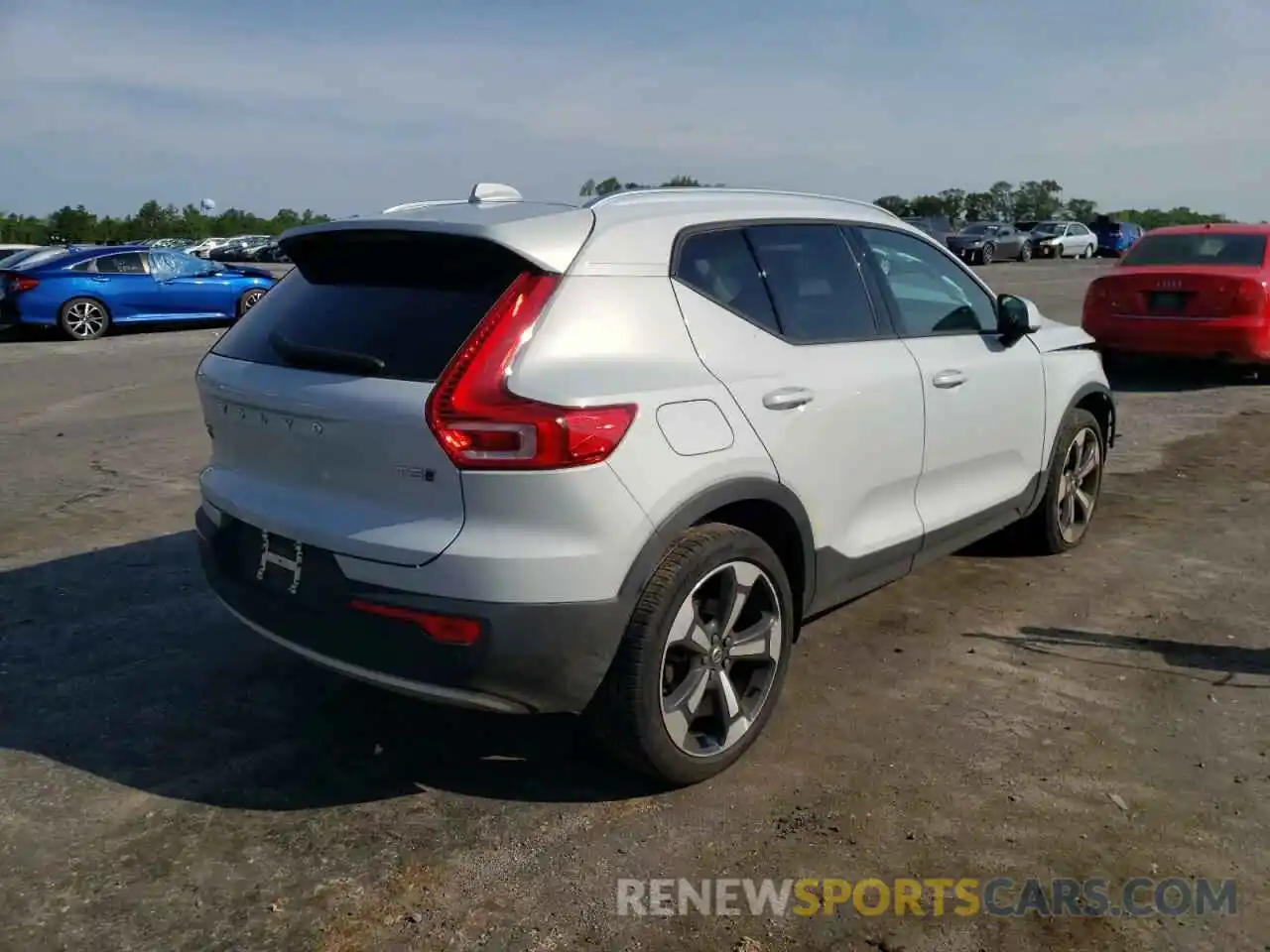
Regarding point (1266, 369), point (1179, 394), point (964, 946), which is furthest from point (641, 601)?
point (1266, 369)

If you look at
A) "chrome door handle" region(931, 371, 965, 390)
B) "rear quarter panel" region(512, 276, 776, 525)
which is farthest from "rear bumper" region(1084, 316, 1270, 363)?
"rear quarter panel" region(512, 276, 776, 525)

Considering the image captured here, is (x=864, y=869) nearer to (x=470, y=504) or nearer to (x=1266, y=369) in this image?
(x=470, y=504)

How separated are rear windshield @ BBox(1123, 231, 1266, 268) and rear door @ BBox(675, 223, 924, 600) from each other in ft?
27.1

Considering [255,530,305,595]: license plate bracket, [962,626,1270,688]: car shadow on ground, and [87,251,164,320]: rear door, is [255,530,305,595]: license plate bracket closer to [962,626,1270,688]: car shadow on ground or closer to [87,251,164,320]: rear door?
[962,626,1270,688]: car shadow on ground

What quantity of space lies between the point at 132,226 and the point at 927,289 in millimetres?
62376

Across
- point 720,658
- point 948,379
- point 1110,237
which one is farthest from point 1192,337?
point 1110,237

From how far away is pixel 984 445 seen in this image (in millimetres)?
4793

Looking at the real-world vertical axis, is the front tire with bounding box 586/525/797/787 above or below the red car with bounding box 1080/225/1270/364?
below

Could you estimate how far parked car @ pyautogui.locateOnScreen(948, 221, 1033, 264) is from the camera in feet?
126

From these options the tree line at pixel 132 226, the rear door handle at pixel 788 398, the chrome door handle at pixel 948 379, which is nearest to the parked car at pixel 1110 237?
the tree line at pixel 132 226

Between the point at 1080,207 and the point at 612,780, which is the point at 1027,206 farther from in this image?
the point at 612,780

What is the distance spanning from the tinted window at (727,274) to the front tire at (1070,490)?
7.77 ft

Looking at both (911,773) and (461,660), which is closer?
(461,660)

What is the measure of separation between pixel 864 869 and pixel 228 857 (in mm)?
1739
